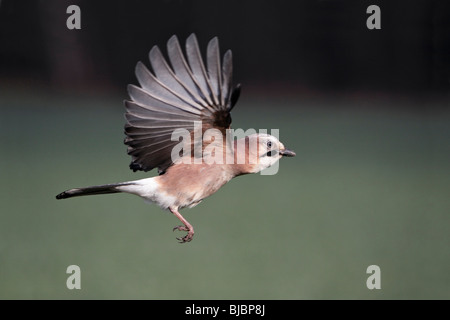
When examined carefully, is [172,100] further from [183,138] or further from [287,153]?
[287,153]

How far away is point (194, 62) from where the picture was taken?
173cm

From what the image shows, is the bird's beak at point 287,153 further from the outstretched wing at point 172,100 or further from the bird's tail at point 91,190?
the bird's tail at point 91,190

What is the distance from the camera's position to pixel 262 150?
6.21 feet

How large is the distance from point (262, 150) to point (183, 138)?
246 millimetres

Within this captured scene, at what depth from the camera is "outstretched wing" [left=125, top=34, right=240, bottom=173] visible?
1.72 m

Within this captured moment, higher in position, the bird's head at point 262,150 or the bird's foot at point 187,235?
the bird's head at point 262,150

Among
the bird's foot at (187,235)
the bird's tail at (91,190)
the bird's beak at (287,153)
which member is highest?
the bird's beak at (287,153)

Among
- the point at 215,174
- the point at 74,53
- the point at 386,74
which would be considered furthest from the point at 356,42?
the point at 215,174

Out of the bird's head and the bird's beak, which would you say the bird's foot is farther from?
the bird's beak

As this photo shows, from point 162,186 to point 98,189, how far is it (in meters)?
0.22

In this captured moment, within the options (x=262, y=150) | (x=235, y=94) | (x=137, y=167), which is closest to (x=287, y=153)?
(x=262, y=150)

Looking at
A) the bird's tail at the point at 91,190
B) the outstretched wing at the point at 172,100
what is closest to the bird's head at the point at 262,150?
the outstretched wing at the point at 172,100

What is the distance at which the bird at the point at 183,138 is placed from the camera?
1.76 meters

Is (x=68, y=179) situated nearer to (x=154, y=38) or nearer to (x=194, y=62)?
(x=154, y=38)
